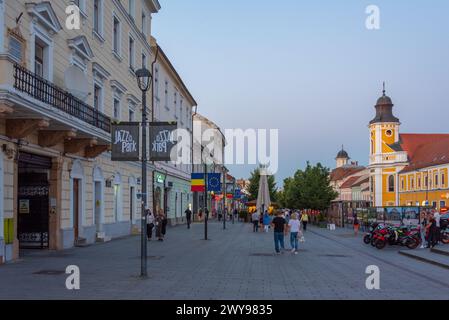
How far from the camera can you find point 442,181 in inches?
3268

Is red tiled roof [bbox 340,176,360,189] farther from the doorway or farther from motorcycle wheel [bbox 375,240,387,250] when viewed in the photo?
the doorway

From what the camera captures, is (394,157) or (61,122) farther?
(394,157)

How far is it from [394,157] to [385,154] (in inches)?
79.5

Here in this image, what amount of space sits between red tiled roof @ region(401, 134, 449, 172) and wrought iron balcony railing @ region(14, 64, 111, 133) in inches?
2785

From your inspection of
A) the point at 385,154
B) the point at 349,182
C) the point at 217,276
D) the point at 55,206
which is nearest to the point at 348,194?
the point at 349,182

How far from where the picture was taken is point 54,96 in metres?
17.6

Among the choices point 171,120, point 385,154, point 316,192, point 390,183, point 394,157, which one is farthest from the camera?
point 385,154

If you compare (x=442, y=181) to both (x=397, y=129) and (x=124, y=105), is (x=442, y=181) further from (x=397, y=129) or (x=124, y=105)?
(x=124, y=105)

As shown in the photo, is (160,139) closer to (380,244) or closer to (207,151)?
(380,244)

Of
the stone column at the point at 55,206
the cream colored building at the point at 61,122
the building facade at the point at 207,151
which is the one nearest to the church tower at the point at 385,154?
the building facade at the point at 207,151

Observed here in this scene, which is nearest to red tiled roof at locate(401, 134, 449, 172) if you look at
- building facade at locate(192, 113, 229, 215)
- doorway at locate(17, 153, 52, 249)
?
building facade at locate(192, 113, 229, 215)

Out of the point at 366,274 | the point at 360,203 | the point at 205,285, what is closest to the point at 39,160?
the point at 205,285

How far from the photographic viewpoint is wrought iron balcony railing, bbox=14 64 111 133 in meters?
15.2

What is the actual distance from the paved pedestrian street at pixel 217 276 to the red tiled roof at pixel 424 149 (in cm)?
7040
